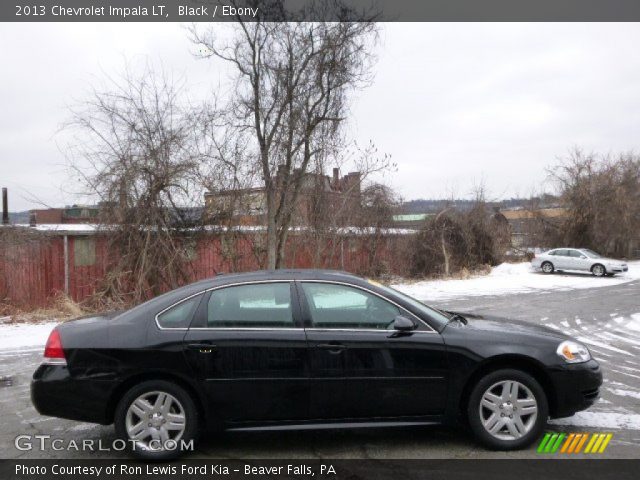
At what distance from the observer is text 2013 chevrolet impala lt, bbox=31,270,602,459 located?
159 inches

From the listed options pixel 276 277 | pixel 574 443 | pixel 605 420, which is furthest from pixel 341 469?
pixel 605 420

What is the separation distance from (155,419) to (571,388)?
3.44 m

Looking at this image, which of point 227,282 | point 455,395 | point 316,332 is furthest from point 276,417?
point 455,395

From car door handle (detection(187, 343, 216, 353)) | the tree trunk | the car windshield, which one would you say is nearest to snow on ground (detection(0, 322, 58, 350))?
car door handle (detection(187, 343, 216, 353))

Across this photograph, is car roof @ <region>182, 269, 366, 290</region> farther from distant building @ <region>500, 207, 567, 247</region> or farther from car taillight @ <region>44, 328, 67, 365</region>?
distant building @ <region>500, 207, 567, 247</region>

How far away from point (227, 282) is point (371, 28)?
12221mm

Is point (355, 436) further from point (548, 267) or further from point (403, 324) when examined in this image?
point (548, 267)

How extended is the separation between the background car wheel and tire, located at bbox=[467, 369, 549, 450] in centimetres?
2393

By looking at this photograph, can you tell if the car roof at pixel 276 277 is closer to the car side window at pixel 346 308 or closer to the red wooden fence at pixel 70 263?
the car side window at pixel 346 308

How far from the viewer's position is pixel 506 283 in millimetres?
21828

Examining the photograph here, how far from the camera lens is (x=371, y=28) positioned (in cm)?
1451

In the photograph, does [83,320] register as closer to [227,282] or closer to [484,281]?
[227,282]

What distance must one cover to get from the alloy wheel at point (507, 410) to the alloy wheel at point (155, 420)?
248 cm

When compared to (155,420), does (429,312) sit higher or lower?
higher
